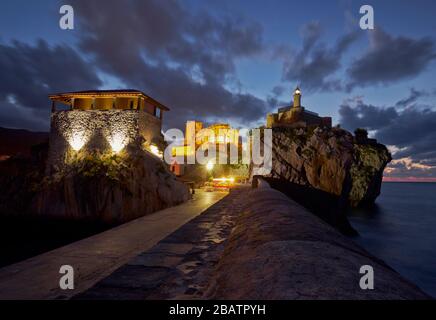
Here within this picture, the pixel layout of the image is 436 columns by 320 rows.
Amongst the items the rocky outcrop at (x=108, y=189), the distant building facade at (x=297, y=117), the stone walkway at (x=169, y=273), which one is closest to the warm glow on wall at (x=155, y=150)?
the rocky outcrop at (x=108, y=189)

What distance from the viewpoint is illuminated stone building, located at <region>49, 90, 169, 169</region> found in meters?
23.5

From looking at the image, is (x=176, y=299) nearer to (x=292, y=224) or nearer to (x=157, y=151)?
(x=292, y=224)

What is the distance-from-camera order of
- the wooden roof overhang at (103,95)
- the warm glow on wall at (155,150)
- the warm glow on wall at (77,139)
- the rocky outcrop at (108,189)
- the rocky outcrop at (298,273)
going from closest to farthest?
the rocky outcrop at (298,273)
the rocky outcrop at (108,189)
the wooden roof overhang at (103,95)
the warm glow on wall at (77,139)
the warm glow on wall at (155,150)

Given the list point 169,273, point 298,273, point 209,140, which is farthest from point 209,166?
point 298,273

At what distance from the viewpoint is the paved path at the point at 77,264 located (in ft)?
9.00

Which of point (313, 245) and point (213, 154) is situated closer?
point (313, 245)

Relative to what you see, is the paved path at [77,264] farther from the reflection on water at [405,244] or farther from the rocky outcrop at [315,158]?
the rocky outcrop at [315,158]

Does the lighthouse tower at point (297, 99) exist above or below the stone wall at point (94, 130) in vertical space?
above

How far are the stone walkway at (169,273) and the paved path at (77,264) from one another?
A: 1.31 feet

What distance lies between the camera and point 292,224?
10.2ft

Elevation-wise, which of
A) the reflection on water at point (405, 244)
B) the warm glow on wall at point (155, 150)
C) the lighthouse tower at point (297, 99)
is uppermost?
the lighthouse tower at point (297, 99)

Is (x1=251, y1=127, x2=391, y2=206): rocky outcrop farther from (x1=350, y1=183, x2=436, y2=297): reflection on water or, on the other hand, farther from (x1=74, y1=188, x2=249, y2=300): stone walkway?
(x1=74, y1=188, x2=249, y2=300): stone walkway

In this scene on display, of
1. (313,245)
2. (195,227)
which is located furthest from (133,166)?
(313,245)
